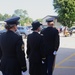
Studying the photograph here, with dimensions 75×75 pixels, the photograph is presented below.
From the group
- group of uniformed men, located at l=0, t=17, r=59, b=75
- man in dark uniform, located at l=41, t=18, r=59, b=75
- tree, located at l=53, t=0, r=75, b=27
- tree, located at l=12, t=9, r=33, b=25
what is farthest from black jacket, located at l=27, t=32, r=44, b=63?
tree, located at l=12, t=9, r=33, b=25

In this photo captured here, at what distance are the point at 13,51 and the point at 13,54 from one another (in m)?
0.05

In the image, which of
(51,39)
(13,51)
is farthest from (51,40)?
(13,51)

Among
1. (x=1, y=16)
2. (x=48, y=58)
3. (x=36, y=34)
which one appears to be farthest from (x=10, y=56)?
(x=1, y=16)

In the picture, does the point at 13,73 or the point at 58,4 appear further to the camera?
the point at 58,4

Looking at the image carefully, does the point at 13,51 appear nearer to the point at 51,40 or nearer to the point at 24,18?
the point at 51,40

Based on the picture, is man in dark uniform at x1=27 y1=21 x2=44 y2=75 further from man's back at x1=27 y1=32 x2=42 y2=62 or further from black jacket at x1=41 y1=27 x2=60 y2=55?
black jacket at x1=41 y1=27 x2=60 y2=55

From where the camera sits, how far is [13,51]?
491 cm

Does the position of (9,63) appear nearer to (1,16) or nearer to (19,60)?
(19,60)

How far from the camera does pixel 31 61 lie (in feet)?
20.7

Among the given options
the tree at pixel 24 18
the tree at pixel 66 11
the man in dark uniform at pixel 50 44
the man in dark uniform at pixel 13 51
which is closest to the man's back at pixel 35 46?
the man in dark uniform at pixel 50 44

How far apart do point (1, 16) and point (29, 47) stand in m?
135

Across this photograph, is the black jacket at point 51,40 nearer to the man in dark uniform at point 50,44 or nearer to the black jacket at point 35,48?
the man in dark uniform at point 50,44

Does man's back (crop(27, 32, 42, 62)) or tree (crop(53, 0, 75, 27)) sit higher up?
man's back (crop(27, 32, 42, 62))

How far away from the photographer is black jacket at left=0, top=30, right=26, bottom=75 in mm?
4857
